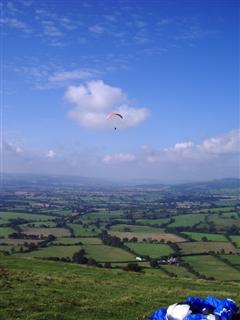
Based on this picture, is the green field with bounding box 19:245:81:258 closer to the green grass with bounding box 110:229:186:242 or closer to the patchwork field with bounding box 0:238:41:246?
the patchwork field with bounding box 0:238:41:246

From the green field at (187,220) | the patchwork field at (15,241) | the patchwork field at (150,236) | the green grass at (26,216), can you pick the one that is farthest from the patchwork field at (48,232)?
the green field at (187,220)

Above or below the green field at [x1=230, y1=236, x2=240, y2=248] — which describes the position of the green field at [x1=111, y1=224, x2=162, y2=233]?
above

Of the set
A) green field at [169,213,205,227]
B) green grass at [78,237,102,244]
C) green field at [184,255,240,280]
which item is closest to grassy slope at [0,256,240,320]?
green field at [184,255,240,280]

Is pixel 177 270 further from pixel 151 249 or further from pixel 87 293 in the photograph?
pixel 87 293

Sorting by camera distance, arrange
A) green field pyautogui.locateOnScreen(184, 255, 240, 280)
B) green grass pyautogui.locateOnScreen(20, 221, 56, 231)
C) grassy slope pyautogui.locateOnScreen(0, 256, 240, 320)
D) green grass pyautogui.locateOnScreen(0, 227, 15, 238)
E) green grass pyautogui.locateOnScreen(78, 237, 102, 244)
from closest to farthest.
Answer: grassy slope pyautogui.locateOnScreen(0, 256, 240, 320), green field pyautogui.locateOnScreen(184, 255, 240, 280), green grass pyautogui.locateOnScreen(78, 237, 102, 244), green grass pyautogui.locateOnScreen(0, 227, 15, 238), green grass pyautogui.locateOnScreen(20, 221, 56, 231)

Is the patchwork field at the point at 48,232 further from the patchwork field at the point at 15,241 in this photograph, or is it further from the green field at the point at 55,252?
the green field at the point at 55,252

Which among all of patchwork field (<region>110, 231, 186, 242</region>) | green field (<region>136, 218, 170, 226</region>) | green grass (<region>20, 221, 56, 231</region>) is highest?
green grass (<region>20, 221, 56, 231</region>)

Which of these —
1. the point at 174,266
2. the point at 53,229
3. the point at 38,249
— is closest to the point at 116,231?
the point at 53,229

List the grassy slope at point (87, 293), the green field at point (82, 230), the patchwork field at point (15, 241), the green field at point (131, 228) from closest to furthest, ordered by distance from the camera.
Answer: the grassy slope at point (87, 293)
the patchwork field at point (15, 241)
the green field at point (82, 230)
the green field at point (131, 228)
